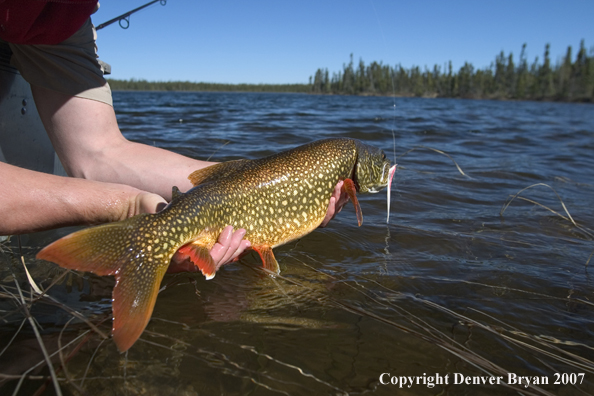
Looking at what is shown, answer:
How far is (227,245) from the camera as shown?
2.61 meters

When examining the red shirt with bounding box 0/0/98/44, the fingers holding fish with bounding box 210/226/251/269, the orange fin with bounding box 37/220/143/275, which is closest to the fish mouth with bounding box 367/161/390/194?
the fingers holding fish with bounding box 210/226/251/269

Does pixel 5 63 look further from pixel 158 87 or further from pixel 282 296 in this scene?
pixel 158 87

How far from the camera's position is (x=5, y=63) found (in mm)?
3229

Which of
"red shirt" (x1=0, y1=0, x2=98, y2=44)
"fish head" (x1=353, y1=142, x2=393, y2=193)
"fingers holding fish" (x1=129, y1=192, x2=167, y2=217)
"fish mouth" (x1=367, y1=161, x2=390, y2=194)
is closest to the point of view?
"fingers holding fish" (x1=129, y1=192, x2=167, y2=217)

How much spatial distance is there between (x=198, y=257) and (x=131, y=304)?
0.60 meters

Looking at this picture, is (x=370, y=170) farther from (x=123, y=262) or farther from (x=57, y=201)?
(x=57, y=201)

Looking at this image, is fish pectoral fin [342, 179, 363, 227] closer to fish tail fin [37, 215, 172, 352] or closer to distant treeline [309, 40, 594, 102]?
fish tail fin [37, 215, 172, 352]

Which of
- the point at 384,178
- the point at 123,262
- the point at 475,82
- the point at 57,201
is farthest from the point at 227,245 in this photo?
the point at 475,82

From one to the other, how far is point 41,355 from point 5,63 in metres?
2.47

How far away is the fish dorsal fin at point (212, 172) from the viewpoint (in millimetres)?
2867

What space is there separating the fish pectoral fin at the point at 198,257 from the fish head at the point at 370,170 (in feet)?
5.10

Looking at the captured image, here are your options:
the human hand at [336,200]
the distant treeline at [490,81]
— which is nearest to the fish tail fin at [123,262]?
the human hand at [336,200]

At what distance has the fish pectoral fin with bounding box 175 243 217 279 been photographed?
2.41 meters

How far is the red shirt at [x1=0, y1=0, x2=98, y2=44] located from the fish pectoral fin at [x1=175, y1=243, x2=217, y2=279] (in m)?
1.86
